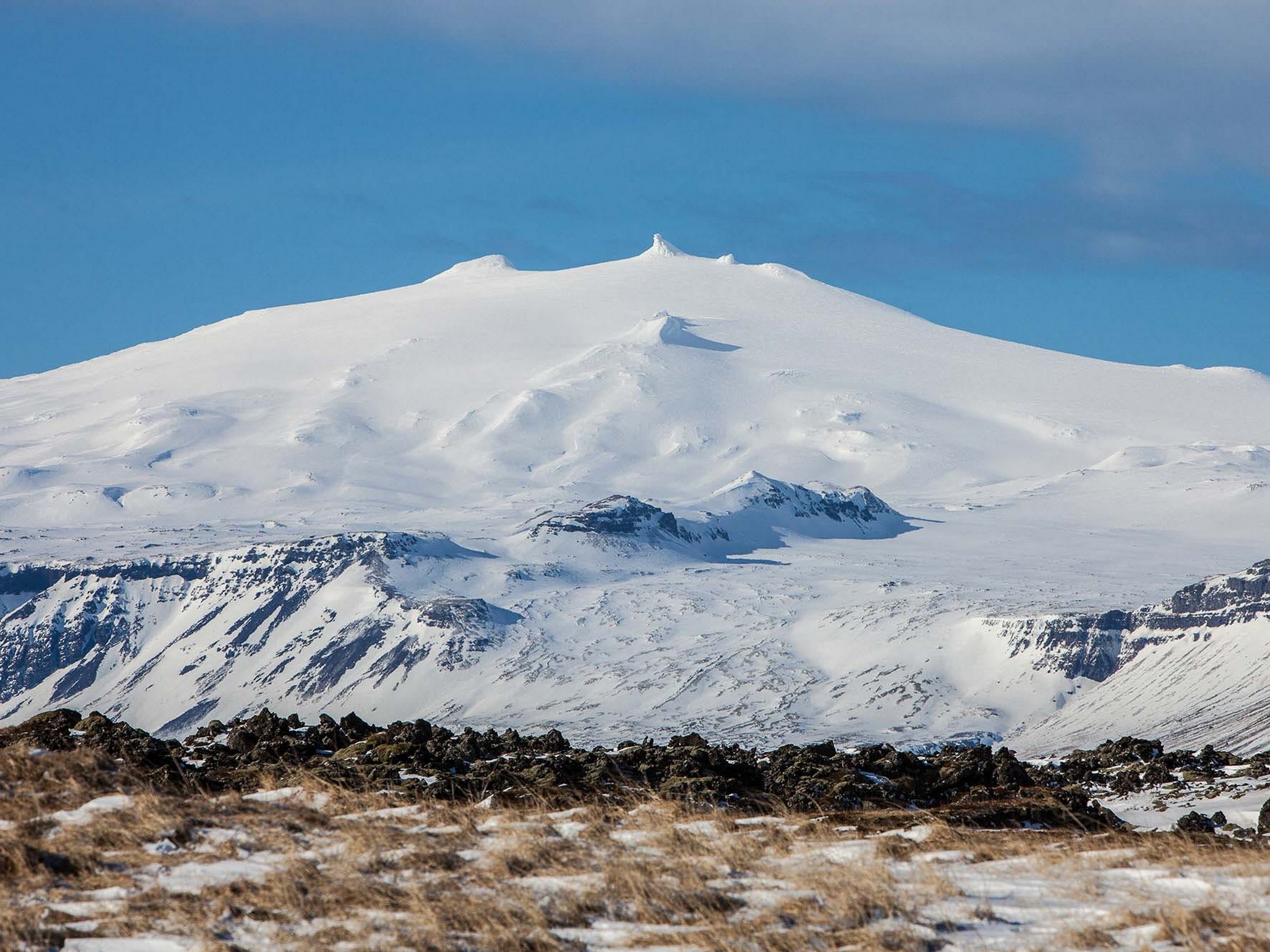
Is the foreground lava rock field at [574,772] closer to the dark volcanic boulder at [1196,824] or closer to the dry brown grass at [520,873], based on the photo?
the dark volcanic boulder at [1196,824]

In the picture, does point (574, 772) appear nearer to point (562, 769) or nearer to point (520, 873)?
point (562, 769)

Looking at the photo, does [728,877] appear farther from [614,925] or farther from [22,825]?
[22,825]

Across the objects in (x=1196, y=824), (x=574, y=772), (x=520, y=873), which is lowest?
(x=1196, y=824)

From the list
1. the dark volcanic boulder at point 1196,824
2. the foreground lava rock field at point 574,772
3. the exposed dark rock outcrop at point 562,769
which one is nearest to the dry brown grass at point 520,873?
the foreground lava rock field at point 574,772

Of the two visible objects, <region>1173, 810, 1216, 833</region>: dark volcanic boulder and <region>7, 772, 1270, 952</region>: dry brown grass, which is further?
<region>1173, 810, 1216, 833</region>: dark volcanic boulder

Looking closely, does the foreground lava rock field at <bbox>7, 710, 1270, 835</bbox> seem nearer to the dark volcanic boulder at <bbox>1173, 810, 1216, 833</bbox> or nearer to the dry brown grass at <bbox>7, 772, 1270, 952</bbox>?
the dark volcanic boulder at <bbox>1173, 810, 1216, 833</bbox>

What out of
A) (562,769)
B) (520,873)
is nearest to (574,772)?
(562,769)

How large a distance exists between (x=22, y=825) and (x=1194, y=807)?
58.4 feet

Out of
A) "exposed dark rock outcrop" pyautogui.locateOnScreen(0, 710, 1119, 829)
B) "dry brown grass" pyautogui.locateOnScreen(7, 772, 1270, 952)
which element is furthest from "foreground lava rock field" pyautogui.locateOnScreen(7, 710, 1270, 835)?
"dry brown grass" pyautogui.locateOnScreen(7, 772, 1270, 952)

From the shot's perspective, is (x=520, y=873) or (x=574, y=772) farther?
(x=574, y=772)

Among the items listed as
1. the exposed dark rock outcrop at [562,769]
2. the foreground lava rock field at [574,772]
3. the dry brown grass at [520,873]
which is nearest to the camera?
the dry brown grass at [520,873]

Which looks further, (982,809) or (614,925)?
(982,809)

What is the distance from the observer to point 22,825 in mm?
18469

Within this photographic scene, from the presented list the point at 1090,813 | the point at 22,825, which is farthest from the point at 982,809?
the point at 22,825
